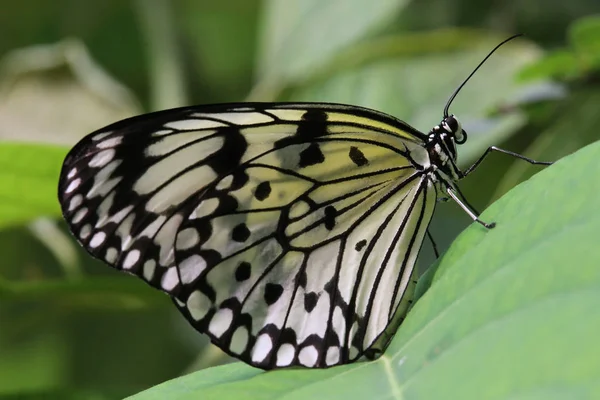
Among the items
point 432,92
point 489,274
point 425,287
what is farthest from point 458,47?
point 489,274

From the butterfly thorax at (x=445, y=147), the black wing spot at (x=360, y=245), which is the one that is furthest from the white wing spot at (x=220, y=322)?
the butterfly thorax at (x=445, y=147)

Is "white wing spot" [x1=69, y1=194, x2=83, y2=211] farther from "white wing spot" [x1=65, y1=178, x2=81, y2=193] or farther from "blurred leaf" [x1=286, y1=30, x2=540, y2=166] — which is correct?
"blurred leaf" [x1=286, y1=30, x2=540, y2=166]

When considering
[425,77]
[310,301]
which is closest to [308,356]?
[310,301]

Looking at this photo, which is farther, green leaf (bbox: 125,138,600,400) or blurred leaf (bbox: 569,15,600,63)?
blurred leaf (bbox: 569,15,600,63)

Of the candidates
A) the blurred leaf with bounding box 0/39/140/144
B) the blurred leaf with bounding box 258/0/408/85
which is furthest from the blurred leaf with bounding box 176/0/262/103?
the blurred leaf with bounding box 0/39/140/144

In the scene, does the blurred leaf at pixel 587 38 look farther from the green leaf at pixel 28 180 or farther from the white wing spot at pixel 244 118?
the green leaf at pixel 28 180

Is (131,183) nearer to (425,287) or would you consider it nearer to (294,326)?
(294,326)
